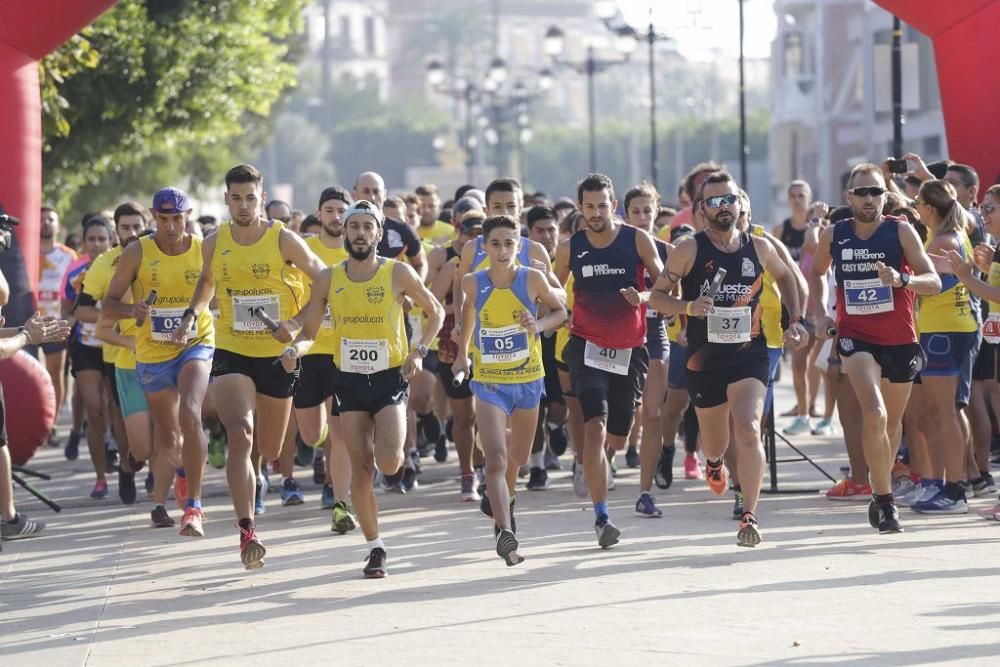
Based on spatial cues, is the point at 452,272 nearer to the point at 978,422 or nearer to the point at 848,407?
the point at 848,407

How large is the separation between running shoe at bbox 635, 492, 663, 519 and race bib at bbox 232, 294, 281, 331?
95.6 inches

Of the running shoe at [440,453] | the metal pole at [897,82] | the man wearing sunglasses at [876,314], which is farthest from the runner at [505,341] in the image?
the metal pole at [897,82]

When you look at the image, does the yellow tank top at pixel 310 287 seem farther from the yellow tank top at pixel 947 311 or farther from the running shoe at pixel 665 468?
the yellow tank top at pixel 947 311

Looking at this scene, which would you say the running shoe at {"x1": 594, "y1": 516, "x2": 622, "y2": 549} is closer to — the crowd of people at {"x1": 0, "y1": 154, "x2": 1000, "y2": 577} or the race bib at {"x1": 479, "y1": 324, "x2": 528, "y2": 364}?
the crowd of people at {"x1": 0, "y1": 154, "x2": 1000, "y2": 577}

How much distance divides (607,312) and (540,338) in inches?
18.8

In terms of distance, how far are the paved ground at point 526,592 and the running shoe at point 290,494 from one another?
361mm

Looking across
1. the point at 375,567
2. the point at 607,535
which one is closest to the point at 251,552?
the point at 375,567

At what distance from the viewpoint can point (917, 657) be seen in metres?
7.10

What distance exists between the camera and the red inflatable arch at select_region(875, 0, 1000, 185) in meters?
14.0

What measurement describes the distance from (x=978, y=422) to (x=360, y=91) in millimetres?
145969

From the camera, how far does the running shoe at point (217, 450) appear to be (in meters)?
11.3

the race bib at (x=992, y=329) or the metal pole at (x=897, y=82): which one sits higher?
the metal pole at (x=897, y=82)

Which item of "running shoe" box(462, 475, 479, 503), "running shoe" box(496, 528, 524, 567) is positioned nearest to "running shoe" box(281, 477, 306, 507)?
"running shoe" box(462, 475, 479, 503)

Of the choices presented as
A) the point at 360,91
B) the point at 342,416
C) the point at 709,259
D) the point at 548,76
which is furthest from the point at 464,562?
the point at 360,91
